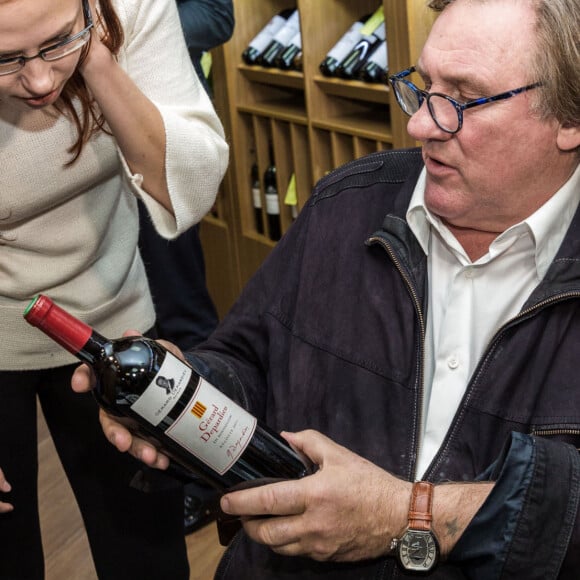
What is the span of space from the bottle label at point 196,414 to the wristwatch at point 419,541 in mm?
272

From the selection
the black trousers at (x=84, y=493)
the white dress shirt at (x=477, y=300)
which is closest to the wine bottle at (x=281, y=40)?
the black trousers at (x=84, y=493)

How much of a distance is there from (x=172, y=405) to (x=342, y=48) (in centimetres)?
216

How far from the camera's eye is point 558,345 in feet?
4.74

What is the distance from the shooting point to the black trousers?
1.86 m

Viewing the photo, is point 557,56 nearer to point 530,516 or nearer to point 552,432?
point 552,432

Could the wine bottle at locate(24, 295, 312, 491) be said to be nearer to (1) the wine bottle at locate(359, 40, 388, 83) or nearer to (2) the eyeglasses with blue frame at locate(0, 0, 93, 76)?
(2) the eyeglasses with blue frame at locate(0, 0, 93, 76)

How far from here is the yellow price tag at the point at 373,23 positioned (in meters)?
3.10

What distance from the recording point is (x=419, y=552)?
134cm

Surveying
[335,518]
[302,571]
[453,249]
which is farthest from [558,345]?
[302,571]

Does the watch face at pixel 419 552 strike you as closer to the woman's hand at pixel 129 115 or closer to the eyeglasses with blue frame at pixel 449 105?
the eyeglasses with blue frame at pixel 449 105

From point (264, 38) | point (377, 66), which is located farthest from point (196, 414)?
point (264, 38)

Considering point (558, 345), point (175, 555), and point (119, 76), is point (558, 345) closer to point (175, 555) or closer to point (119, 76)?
point (119, 76)

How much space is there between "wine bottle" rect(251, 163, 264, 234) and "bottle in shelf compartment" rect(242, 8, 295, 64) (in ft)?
1.44

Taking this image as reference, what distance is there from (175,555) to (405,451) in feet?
2.27
